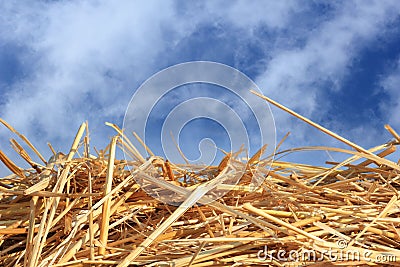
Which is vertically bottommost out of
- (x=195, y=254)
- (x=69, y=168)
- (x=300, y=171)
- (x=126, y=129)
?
(x=195, y=254)

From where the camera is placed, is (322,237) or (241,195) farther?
(241,195)

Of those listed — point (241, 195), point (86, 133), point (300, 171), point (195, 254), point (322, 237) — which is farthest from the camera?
point (300, 171)

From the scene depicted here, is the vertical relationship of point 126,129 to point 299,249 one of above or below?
above

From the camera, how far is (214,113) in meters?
1.31

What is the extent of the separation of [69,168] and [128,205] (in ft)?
0.67

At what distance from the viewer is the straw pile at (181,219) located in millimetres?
1054

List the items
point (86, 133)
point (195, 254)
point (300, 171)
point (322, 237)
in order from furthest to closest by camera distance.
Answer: point (300, 171)
point (86, 133)
point (322, 237)
point (195, 254)

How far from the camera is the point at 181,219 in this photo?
3.86 ft

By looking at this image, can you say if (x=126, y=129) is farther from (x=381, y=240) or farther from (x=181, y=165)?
(x=381, y=240)

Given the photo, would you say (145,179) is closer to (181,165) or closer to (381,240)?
(181,165)

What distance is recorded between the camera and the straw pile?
3.46 feet

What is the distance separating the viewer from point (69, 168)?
1.30 m

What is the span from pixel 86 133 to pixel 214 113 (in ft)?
1.31

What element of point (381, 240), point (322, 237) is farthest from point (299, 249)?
point (381, 240)
